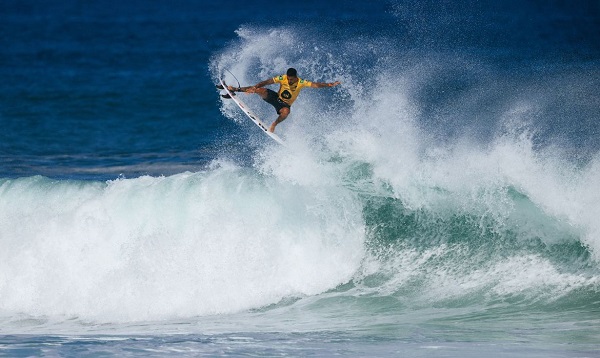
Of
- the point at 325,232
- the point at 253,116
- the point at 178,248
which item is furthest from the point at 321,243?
the point at 253,116

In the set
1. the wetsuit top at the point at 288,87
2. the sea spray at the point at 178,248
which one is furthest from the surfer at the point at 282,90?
the sea spray at the point at 178,248

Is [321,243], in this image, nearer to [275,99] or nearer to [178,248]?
[178,248]

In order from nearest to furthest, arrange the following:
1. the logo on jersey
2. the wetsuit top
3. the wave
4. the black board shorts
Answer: the wave
the wetsuit top
the logo on jersey
the black board shorts

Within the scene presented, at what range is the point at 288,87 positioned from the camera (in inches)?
504

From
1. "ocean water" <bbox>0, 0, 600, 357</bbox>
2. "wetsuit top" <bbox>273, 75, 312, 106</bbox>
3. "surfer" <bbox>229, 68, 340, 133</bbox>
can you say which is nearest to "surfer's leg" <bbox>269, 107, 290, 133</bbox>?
"surfer" <bbox>229, 68, 340, 133</bbox>

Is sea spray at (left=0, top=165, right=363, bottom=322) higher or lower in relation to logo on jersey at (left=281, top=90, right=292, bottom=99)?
lower

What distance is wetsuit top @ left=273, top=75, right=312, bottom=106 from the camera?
12586 mm

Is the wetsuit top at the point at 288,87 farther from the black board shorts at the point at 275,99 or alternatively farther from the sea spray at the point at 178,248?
the sea spray at the point at 178,248

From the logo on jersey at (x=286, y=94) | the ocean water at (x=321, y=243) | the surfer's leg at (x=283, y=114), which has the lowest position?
the ocean water at (x=321, y=243)

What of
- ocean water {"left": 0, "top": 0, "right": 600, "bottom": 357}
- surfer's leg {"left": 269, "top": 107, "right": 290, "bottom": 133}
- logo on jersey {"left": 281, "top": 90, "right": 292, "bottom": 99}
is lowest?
ocean water {"left": 0, "top": 0, "right": 600, "bottom": 357}

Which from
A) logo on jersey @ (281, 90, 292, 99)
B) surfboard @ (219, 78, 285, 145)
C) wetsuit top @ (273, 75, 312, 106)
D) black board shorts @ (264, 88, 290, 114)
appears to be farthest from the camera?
surfboard @ (219, 78, 285, 145)

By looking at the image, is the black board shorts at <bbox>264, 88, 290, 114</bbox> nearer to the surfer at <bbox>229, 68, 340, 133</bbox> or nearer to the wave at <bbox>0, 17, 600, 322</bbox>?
the surfer at <bbox>229, 68, 340, 133</bbox>

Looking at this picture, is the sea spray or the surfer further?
the surfer

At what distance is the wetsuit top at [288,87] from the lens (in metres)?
12.6
